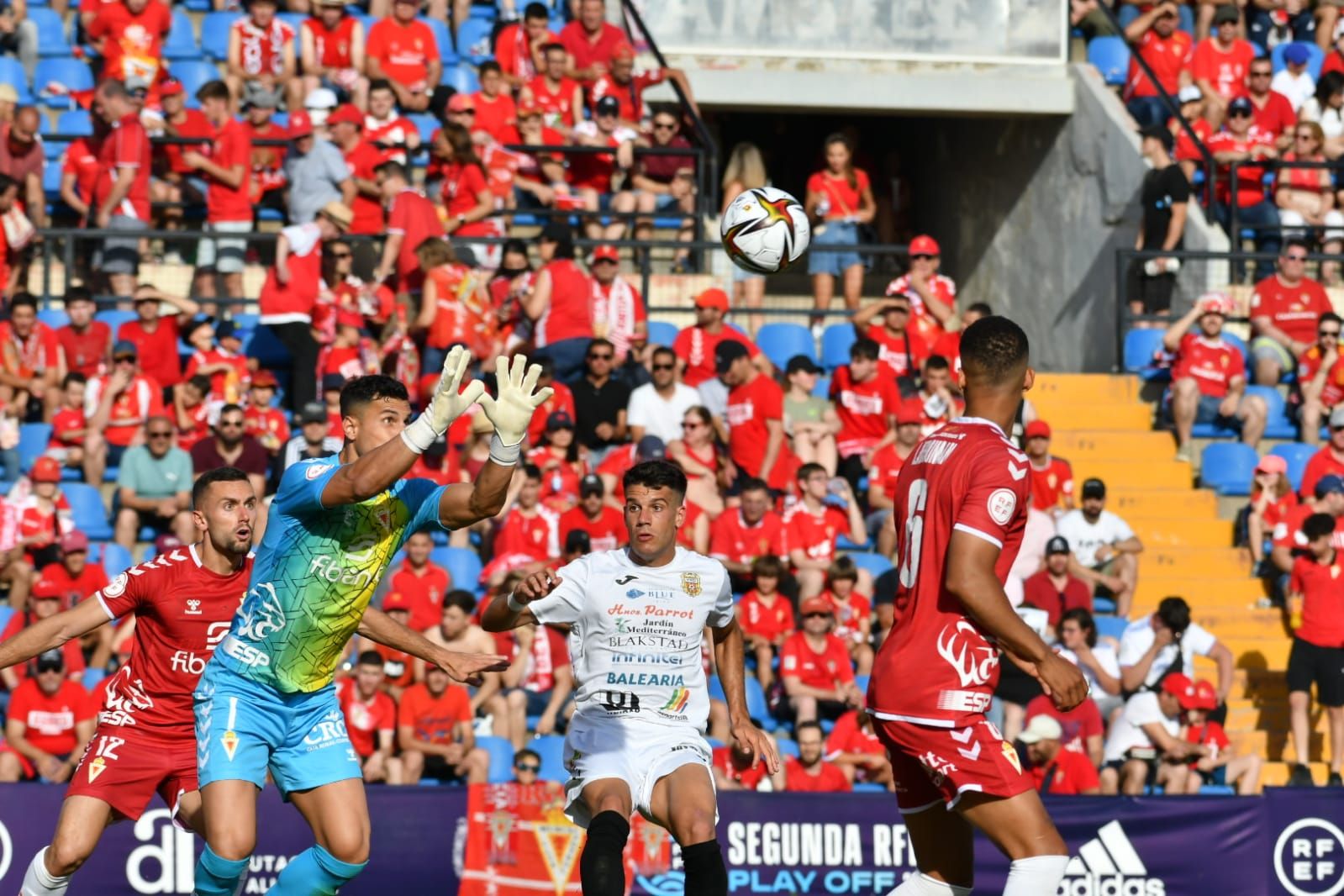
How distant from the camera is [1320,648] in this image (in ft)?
48.7

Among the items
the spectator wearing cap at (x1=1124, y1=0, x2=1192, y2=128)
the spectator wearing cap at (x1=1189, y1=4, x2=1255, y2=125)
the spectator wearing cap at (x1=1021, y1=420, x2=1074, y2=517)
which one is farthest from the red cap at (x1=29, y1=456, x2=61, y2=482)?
the spectator wearing cap at (x1=1189, y1=4, x2=1255, y2=125)

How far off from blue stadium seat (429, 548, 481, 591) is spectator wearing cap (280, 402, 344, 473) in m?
1.06

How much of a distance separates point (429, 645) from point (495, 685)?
18.3 ft

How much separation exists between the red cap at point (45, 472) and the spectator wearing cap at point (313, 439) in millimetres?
1596

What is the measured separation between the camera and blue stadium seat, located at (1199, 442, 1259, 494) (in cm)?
1711

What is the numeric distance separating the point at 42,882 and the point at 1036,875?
4.43 m

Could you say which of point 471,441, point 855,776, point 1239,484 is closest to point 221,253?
point 471,441

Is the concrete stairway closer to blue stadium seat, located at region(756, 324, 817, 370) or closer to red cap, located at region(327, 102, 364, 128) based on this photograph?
blue stadium seat, located at region(756, 324, 817, 370)

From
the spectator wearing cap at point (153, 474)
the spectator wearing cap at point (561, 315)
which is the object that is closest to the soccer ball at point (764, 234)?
the spectator wearing cap at point (561, 315)

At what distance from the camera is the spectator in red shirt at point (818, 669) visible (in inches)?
549

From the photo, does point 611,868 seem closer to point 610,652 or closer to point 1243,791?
point 610,652

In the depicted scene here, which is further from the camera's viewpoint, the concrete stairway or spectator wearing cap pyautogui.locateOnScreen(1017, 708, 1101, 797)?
the concrete stairway

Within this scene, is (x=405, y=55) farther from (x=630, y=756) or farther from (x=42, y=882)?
(x=630, y=756)

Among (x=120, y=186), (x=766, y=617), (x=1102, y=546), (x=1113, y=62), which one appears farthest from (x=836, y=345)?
(x=120, y=186)
